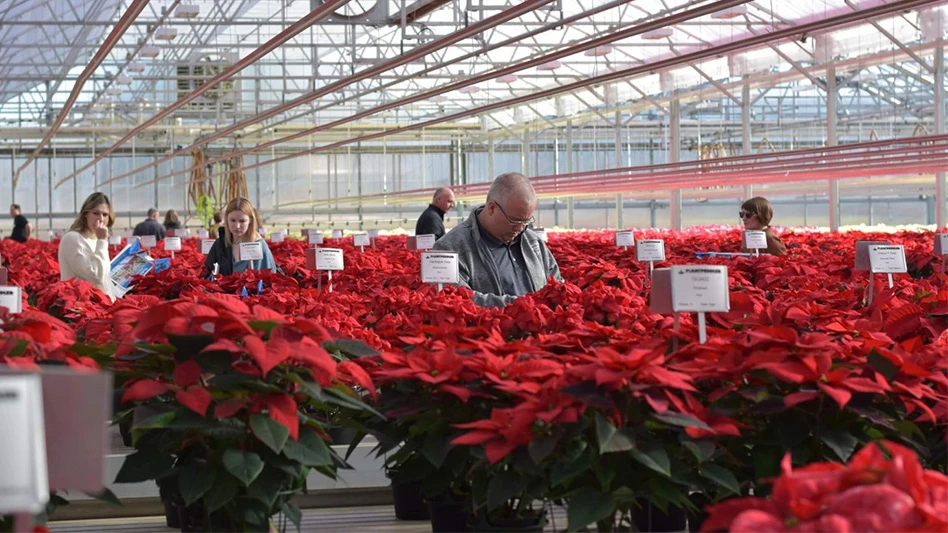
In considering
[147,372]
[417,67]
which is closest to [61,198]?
[417,67]

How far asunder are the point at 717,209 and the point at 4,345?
27.5 metres

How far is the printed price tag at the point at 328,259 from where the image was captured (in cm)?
460

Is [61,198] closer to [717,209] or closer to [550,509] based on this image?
[717,209]

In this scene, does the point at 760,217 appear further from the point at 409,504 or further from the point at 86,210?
the point at 409,504

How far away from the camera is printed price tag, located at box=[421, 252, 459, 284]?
12.4ft

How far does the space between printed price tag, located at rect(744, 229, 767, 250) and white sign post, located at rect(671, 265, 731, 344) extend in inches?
153

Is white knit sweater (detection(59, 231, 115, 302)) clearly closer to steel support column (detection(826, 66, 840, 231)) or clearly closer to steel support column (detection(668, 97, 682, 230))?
steel support column (detection(826, 66, 840, 231))

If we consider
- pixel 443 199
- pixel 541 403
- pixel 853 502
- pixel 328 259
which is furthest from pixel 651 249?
pixel 853 502

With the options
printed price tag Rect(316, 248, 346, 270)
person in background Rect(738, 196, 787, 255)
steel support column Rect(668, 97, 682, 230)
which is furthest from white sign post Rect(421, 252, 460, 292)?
steel support column Rect(668, 97, 682, 230)

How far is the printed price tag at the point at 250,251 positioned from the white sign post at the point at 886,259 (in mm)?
3062

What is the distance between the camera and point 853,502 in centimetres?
127

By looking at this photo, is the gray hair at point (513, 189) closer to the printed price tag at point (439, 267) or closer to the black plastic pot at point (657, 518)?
the printed price tag at point (439, 267)

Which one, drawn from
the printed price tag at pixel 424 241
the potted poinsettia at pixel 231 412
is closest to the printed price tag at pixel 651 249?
the printed price tag at pixel 424 241

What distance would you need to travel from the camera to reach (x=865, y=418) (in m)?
2.06
